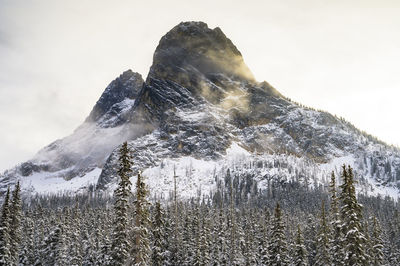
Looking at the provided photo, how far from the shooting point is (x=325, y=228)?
47.7 meters

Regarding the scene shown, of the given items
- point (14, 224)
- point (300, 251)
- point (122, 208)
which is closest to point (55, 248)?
point (14, 224)

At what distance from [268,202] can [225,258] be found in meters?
131

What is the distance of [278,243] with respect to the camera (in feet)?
152

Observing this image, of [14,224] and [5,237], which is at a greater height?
[14,224]

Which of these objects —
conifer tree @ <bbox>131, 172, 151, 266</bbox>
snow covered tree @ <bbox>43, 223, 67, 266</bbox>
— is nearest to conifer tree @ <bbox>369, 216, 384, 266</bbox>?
conifer tree @ <bbox>131, 172, 151, 266</bbox>

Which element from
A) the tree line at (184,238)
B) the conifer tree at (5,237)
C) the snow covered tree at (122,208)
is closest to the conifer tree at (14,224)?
the tree line at (184,238)

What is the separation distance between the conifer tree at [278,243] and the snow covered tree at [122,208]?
1895 centimetres

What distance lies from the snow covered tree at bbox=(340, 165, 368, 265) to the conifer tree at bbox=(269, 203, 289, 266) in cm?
1207

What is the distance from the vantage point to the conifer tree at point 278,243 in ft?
151

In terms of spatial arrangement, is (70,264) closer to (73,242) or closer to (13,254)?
(73,242)

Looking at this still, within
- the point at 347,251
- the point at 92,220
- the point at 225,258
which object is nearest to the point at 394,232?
the point at 225,258

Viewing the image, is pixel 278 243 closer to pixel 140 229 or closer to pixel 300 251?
pixel 300 251

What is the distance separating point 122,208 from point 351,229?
73.8ft

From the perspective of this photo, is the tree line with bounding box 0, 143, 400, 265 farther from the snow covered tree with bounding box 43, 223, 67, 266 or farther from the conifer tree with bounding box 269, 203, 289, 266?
the snow covered tree with bounding box 43, 223, 67, 266
